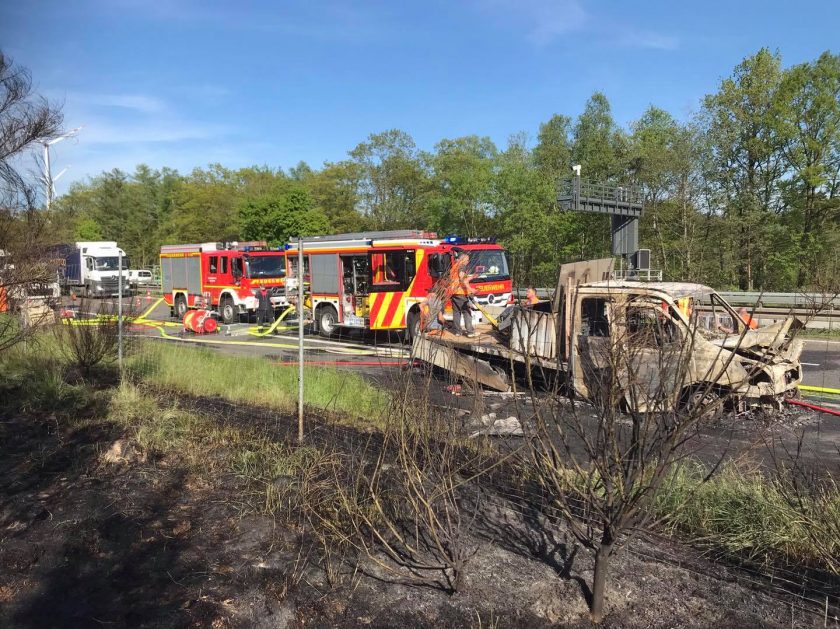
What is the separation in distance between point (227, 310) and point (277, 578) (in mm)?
18491

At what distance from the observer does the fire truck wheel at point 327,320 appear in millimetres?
16344

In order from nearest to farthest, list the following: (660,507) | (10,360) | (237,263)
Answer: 1. (660,507)
2. (10,360)
3. (237,263)

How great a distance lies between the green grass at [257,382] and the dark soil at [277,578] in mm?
2518

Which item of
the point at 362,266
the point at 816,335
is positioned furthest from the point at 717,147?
the point at 362,266

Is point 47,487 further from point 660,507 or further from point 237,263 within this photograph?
point 237,263

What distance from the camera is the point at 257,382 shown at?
8.90 metres

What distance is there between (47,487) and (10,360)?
5.69 metres

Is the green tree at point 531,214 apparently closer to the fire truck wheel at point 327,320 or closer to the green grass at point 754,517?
the fire truck wheel at point 327,320

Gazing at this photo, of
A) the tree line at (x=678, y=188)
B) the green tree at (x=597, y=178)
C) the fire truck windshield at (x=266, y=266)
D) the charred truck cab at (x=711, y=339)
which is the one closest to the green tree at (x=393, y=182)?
the tree line at (x=678, y=188)

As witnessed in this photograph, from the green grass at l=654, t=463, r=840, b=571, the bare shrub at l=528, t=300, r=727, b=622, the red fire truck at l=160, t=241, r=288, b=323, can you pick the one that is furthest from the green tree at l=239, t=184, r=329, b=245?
the bare shrub at l=528, t=300, r=727, b=622

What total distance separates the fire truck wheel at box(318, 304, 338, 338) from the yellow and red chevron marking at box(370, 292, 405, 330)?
1819 millimetres

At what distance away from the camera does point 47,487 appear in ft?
16.2

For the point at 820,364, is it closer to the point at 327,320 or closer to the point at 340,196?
the point at 327,320

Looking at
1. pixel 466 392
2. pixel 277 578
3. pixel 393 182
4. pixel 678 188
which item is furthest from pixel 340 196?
pixel 277 578
